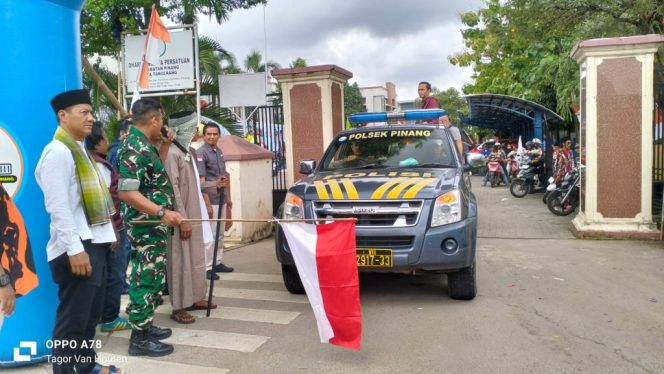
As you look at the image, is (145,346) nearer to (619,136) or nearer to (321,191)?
(321,191)

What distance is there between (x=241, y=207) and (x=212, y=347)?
464 cm

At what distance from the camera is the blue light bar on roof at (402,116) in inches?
285

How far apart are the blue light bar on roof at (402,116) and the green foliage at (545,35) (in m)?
5.19

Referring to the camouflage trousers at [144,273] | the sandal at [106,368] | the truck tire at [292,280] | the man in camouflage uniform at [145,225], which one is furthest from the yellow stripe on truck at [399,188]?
the sandal at [106,368]

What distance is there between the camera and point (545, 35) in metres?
12.4

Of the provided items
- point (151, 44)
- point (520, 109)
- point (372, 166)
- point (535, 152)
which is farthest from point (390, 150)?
point (520, 109)

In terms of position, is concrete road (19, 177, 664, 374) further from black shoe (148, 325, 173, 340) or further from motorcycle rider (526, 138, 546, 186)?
motorcycle rider (526, 138, 546, 186)

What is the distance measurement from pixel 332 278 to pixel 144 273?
143 cm

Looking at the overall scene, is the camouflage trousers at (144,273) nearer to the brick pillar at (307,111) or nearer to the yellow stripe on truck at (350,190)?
the yellow stripe on truck at (350,190)

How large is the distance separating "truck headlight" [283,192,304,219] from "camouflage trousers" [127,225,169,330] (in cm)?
147

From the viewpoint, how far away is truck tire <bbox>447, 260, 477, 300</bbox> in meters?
5.17

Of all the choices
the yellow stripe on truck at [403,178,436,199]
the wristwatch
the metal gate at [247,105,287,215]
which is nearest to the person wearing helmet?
the metal gate at [247,105,287,215]

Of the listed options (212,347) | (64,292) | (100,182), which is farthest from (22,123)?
(212,347)

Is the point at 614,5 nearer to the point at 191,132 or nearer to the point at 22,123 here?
the point at 191,132
